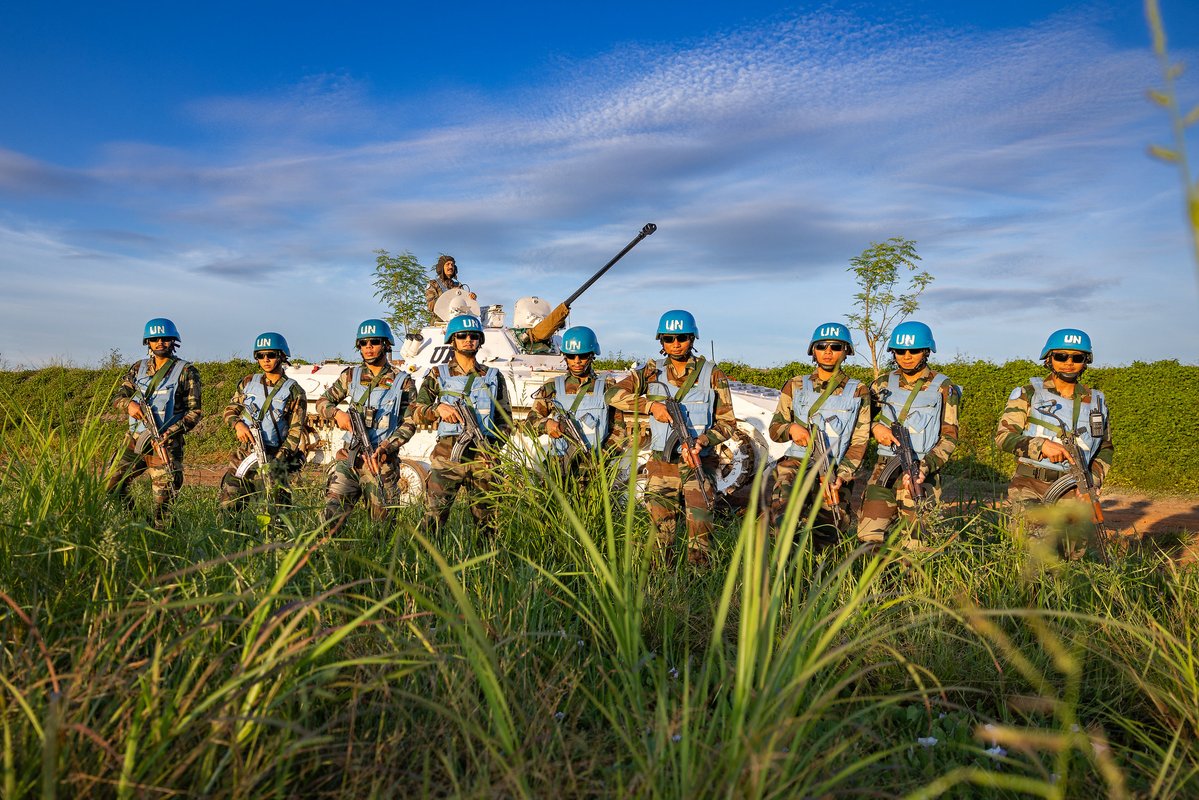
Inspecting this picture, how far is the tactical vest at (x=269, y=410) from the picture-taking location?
7910 mm

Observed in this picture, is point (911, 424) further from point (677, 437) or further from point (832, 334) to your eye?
point (677, 437)

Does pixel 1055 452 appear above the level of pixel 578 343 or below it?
below

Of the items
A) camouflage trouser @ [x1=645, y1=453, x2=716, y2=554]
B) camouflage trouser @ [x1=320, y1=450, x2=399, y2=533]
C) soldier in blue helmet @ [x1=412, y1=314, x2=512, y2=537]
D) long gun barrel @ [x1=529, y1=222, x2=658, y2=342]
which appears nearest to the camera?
camouflage trouser @ [x1=645, y1=453, x2=716, y2=554]

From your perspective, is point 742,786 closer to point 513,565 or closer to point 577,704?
point 577,704

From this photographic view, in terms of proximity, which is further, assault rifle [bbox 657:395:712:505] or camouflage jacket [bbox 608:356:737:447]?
camouflage jacket [bbox 608:356:737:447]

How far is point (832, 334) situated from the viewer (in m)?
6.73

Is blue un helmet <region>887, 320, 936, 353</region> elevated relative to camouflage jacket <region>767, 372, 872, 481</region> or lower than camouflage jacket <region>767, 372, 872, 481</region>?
elevated

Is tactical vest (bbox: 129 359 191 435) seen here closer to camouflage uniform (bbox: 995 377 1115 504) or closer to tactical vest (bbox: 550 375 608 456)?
tactical vest (bbox: 550 375 608 456)

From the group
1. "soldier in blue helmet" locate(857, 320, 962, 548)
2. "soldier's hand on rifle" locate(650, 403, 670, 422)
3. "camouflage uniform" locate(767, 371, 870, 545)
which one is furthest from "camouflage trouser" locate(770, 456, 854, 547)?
"soldier's hand on rifle" locate(650, 403, 670, 422)

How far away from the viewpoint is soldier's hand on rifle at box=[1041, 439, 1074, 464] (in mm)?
6070

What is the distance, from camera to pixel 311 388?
1068cm

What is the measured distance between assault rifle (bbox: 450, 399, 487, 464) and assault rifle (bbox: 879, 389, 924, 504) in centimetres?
316

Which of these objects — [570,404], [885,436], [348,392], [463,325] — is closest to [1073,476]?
[885,436]

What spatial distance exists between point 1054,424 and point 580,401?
351 centimetres
